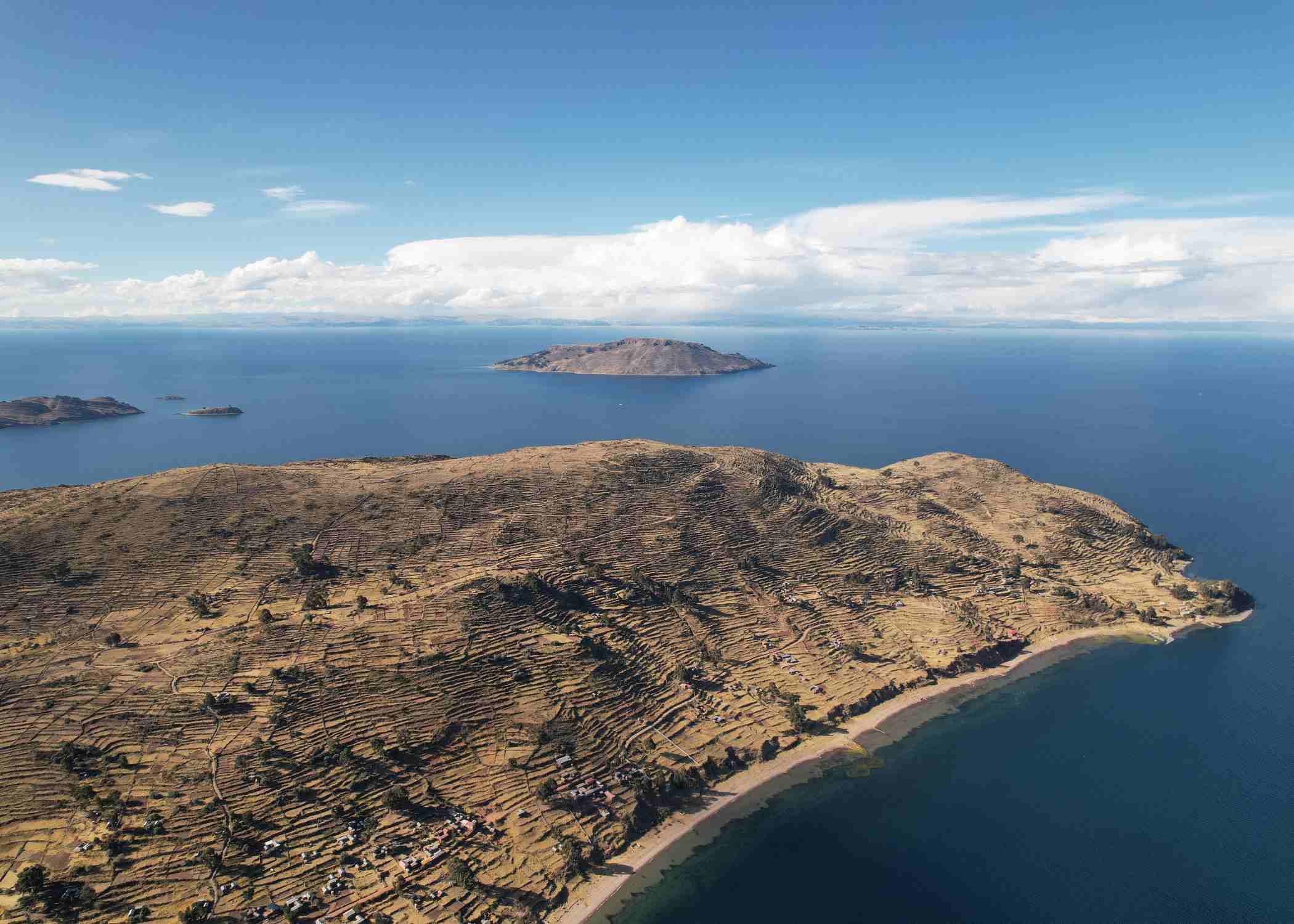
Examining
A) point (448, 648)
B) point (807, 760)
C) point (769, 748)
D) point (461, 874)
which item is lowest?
point (807, 760)

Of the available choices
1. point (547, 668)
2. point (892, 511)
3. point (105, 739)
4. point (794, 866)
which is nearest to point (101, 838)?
point (105, 739)

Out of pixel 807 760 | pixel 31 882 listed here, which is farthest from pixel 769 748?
pixel 31 882

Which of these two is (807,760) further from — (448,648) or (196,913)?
(196,913)

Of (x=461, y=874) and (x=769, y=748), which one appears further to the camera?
(x=769, y=748)

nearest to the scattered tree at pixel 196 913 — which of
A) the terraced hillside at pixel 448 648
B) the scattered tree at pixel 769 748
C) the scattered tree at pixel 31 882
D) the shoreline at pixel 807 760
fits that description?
the terraced hillside at pixel 448 648

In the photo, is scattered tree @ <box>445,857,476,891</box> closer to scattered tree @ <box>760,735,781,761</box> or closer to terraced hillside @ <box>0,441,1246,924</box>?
terraced hillside @ <box>0,441,1246,924</box>

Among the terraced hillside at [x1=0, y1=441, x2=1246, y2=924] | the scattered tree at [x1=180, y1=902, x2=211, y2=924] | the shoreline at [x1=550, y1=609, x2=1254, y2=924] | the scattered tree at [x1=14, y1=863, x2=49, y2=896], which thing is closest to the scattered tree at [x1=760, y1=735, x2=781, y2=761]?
the terraced hillside at [x1=0, y1=441, x2=1246, y2=924]
